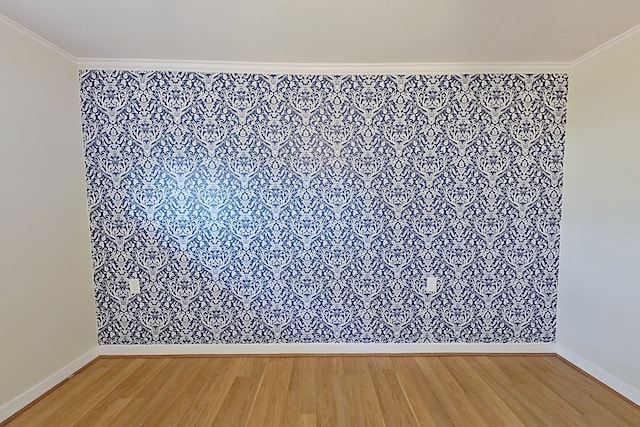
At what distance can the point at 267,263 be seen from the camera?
2.64 metres

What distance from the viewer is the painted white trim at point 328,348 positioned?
2654 mm

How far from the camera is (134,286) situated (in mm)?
2619
